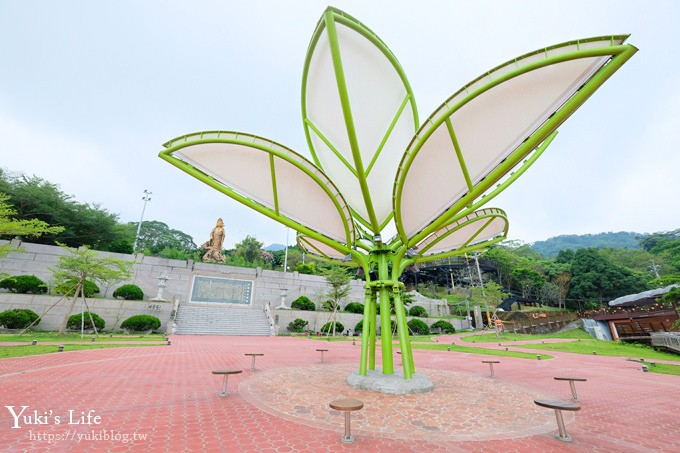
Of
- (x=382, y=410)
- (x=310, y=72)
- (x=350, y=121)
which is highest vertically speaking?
(x=310, y=72)

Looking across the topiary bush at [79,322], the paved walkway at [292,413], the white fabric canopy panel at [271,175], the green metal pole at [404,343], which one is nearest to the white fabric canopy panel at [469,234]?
the green metal pole at [404,343]

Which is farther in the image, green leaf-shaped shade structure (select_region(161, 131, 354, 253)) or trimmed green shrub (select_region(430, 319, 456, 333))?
trimmed green shrub (select_region(430, 319, 456, 333))

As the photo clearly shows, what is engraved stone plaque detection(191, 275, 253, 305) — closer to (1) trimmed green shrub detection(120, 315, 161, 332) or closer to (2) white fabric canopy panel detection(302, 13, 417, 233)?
(1) trimmed green shrub detection(120, 315, 161, 332)

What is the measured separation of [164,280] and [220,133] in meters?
26.3

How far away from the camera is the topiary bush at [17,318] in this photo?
18.0 metres

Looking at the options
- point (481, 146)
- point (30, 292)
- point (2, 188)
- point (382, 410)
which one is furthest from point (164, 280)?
point (481, 146)

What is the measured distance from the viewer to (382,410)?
19.7 ft

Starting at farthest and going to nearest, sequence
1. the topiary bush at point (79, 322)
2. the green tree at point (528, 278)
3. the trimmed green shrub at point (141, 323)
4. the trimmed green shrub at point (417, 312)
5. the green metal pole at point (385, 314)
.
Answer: the green tree at point (528, 278) → the trimmed green shrub at point (417, 312) → the trimmed green shrub at point (141, 323) → the topiary bush at point (79, 322) → the green metal pole at point (385, 314)

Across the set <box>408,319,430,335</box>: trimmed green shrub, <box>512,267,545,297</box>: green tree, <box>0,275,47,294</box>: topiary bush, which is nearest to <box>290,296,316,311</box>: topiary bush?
<box>408,319,430,335</box>: trimmed green shrub

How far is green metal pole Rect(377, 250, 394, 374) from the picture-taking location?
822 centimetres

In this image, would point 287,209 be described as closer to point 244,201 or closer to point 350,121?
point 244,201

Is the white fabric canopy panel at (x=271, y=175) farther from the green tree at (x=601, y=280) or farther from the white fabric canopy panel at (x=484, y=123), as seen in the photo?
the green tree at (x=601, y=280)

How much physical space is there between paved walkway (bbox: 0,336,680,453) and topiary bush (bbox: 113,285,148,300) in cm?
1643

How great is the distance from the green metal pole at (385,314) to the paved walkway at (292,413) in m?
1.19
